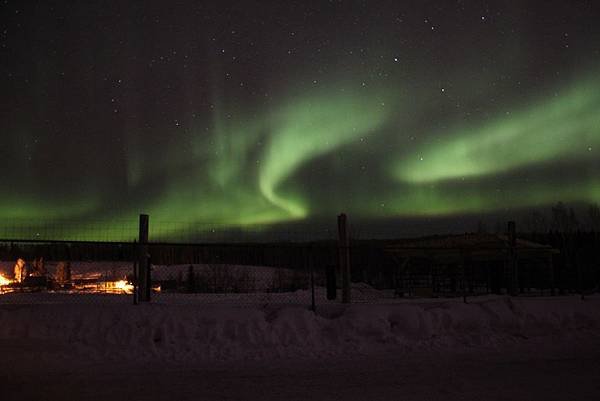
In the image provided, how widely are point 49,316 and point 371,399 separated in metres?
7.20

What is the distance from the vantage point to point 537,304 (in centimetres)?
1242

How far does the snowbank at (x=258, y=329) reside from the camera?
923 centimetres

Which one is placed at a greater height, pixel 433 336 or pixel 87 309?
pixel 87 309

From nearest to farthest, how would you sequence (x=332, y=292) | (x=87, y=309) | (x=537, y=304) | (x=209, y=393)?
1. (x=209, y=393)
2. (x=87, y=309)
3. (x=537, y=304)
4. (x=332, y=292)

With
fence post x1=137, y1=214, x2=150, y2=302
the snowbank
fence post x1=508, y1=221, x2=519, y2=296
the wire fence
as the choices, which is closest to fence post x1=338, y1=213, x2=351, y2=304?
the wire fence

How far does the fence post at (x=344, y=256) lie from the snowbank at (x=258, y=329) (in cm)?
145

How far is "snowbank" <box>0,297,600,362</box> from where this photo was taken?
9.23 meters

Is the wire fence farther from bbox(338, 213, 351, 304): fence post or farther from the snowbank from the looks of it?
the snowbank

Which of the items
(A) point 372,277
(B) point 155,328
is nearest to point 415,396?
(B) point 155,328

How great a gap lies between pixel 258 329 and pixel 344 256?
3.36 metres

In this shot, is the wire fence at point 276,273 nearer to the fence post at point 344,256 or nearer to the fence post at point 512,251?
the fence post at point 512,251

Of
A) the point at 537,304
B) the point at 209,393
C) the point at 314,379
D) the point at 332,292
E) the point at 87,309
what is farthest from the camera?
the point at 332,292

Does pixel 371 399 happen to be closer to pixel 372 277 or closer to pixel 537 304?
pixel 537 304

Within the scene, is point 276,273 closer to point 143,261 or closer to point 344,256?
point 344,256
